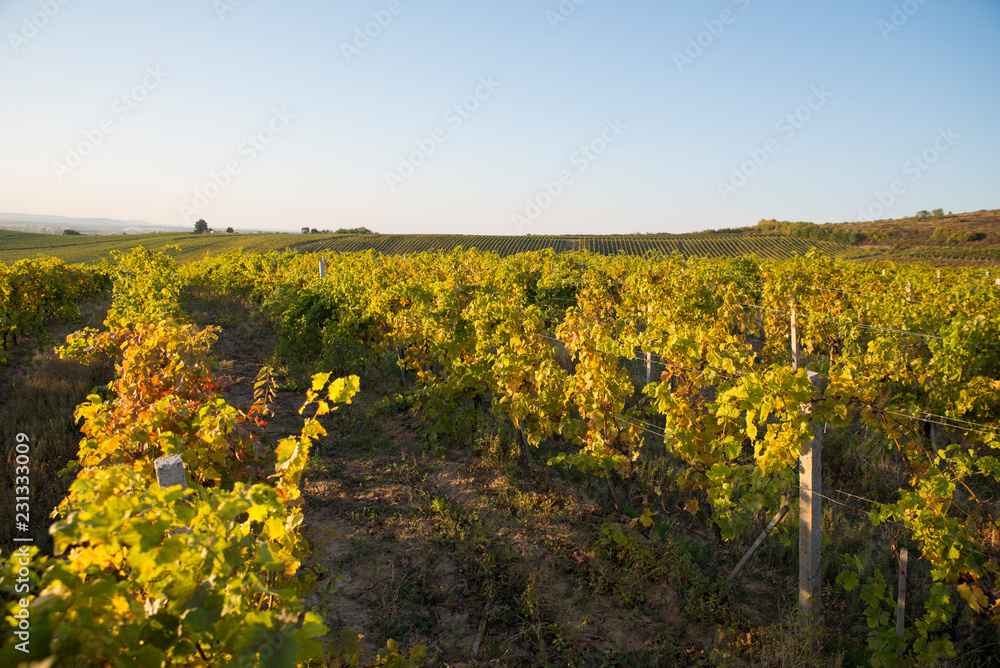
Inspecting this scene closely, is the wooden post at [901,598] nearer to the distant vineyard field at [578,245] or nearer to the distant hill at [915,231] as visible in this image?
the distant vineyard field at [578,245]

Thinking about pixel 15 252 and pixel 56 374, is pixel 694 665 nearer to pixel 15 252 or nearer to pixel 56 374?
pixel 56 374

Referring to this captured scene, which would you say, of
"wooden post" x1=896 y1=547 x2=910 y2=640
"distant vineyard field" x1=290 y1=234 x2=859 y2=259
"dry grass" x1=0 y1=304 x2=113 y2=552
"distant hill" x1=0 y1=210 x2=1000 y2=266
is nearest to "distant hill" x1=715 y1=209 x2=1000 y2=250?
"distant hill" x1=0 y1=210 x2=1000 y2=266

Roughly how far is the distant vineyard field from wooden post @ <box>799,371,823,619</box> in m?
44.3

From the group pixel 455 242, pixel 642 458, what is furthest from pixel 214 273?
pixel 455 242

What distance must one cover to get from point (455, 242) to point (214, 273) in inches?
1513

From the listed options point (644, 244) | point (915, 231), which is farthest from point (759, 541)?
point (915, 231)

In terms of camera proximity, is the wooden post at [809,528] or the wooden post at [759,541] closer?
the wooden post at [809,528]

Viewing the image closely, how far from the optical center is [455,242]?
53844 millimetres

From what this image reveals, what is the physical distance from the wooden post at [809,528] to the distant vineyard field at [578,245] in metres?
44.3

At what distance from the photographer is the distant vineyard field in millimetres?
48188

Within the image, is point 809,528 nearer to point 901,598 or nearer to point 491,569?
point 901,598

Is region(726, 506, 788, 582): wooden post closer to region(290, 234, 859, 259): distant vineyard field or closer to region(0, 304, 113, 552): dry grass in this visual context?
region(0, 304, 113, 552): dry grass

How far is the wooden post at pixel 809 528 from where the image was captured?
310 centimetres

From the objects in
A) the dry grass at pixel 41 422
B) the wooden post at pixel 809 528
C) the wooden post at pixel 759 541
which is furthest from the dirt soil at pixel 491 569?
the dry grass at pixel 41 422
